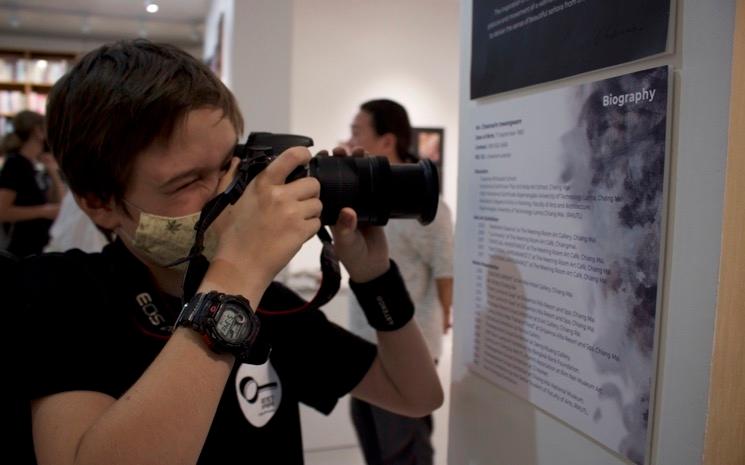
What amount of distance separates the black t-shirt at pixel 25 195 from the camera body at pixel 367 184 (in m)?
Result: 2.53

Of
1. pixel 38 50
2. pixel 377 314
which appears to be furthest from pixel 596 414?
pixel 38 50

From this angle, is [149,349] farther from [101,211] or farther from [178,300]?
[101,211]

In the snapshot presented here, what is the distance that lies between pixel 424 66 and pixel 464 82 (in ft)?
11.5

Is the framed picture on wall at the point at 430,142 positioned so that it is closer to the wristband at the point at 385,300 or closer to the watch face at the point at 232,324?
the wristband at the point at 385,300

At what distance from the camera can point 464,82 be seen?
0.92 metres

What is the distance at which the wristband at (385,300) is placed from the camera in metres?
0.97

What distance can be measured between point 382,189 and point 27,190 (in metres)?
2.64

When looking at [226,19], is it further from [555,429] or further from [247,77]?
[555,429]

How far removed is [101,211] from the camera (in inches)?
33.9

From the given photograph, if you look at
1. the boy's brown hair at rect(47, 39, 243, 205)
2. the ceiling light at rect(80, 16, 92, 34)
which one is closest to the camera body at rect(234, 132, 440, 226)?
the boy's brown hair at rect(47, 39, 243, 205)

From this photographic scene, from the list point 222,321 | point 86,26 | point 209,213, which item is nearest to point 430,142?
point 86,26

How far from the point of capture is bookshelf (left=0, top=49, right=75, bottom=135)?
5648mm

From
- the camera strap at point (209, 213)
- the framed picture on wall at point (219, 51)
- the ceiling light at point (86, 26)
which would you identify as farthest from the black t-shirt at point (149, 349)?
the ceiling light at point (86, 26)

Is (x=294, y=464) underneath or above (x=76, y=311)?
underneath
